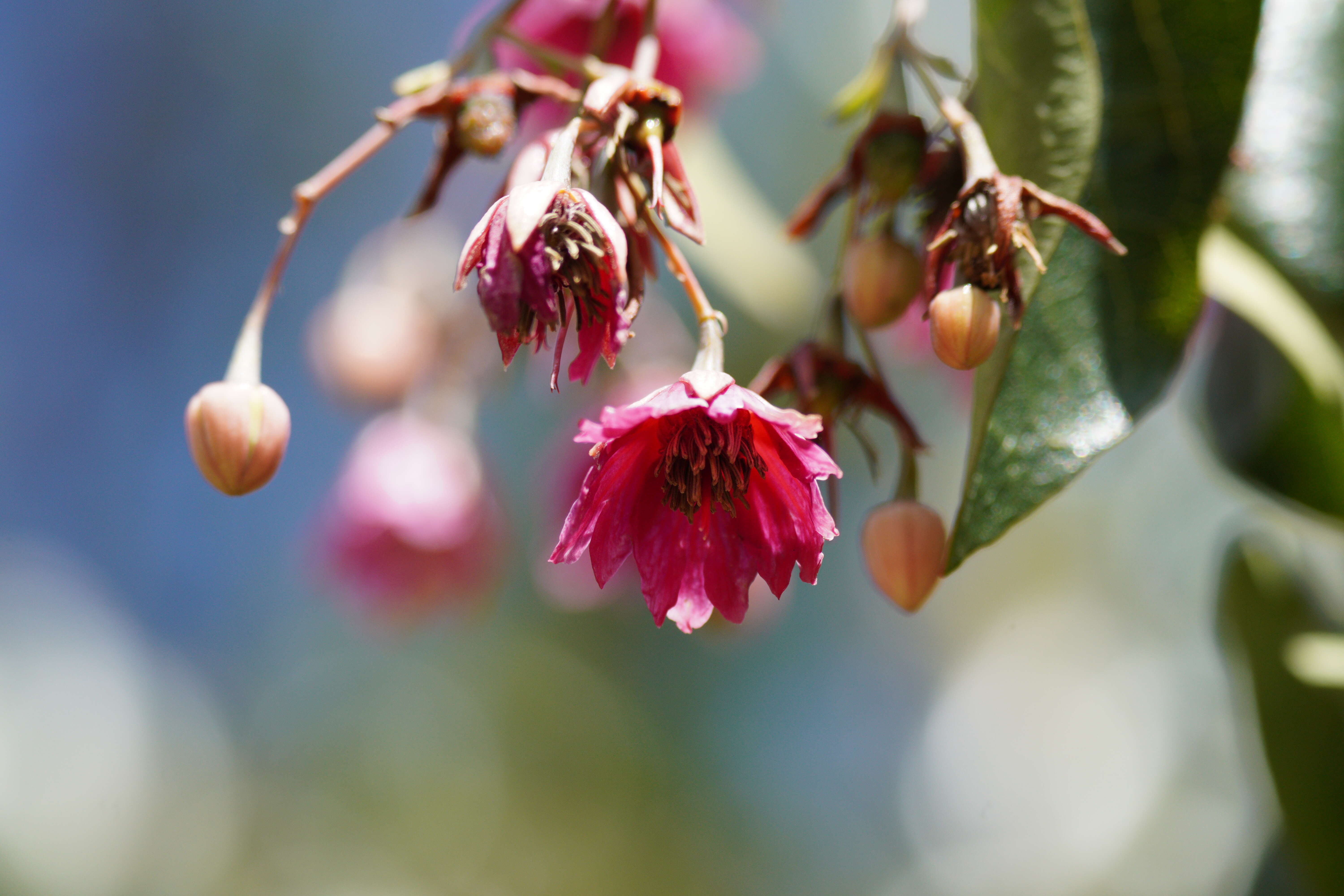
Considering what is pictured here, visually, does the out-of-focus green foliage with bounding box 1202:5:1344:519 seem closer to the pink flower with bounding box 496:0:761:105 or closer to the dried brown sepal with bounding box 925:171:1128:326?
the dried brown sepal with bounding box 925:171:1128:326

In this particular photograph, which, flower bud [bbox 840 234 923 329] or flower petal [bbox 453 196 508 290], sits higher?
flower petal [bbox 453 196 508 290]

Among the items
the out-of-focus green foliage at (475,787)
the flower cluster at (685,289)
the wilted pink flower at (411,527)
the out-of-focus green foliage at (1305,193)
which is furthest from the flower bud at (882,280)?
the out-of-focus green foliage at (475,787)

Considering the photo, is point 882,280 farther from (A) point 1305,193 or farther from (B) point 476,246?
(A) point 1305,193

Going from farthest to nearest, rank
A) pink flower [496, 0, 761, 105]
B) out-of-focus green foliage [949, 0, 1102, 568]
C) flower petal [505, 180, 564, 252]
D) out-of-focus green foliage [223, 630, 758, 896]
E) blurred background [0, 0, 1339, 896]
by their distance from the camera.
Answer: out-of-focus green foliage [223, 630, 758, 896]
blurred background [0, 0, 1339, 896]
pink flower [496, 0, 761, 105]
out-of-focus green foliage [949, 0, 1102, 568]
flower petal [505, 180, 564, 252]

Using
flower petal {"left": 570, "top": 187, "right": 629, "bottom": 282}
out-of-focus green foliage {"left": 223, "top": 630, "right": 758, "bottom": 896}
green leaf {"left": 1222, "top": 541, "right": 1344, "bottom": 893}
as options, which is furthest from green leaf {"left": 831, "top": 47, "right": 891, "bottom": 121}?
out-of-focus green foliage {"left": 223, "top": 630, "right": 758, "bottom": 896}

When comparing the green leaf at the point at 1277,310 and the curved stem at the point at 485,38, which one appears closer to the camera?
the curved stem at the point at 485,38

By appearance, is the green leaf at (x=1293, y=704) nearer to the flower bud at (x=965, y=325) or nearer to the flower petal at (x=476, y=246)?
the flower bud at (x=965, y=325)

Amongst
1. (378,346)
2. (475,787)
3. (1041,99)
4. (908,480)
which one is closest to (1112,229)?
(1041,99)
